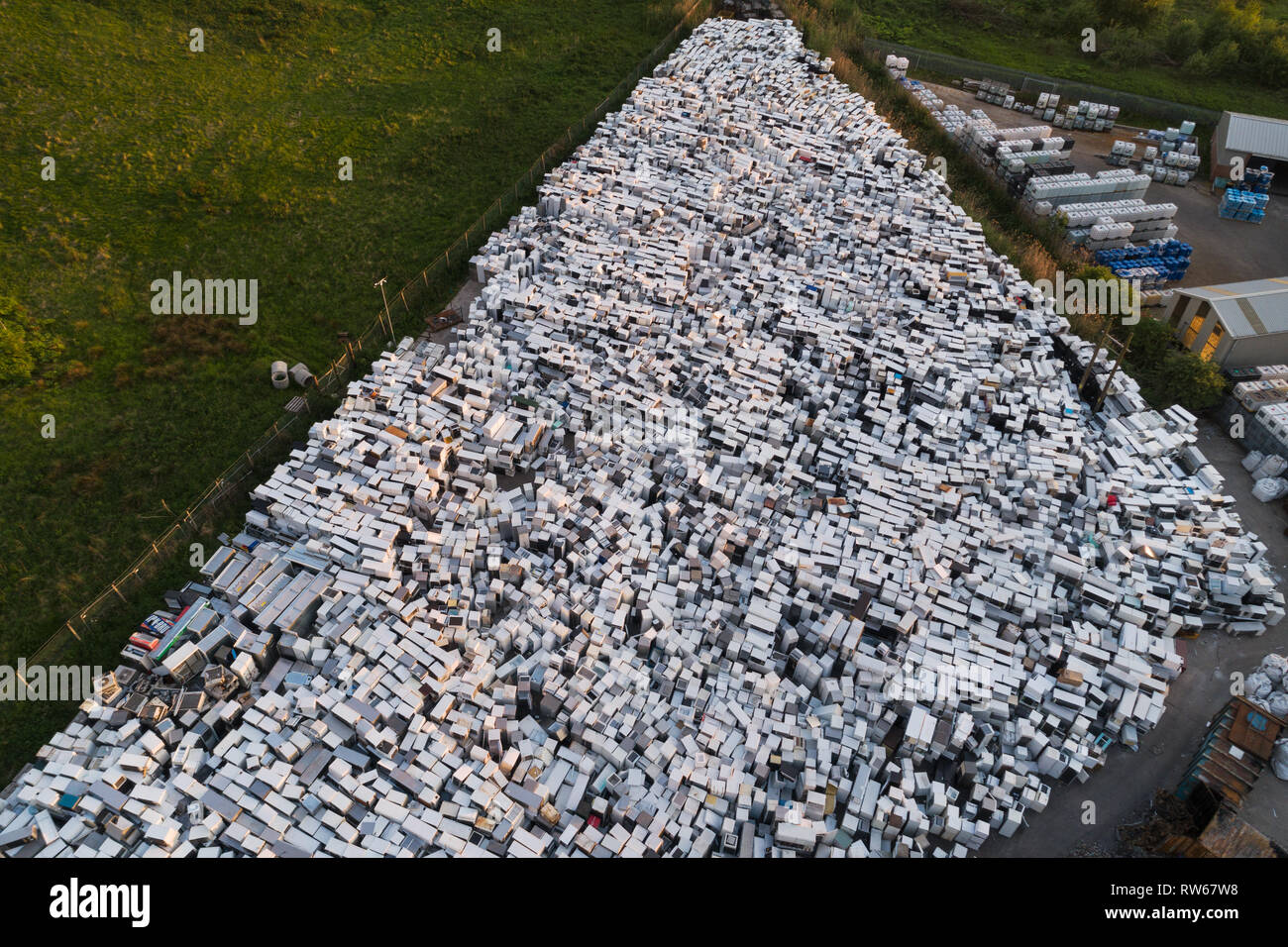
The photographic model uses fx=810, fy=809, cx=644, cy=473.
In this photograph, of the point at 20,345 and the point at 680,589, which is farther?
the point at 20,345

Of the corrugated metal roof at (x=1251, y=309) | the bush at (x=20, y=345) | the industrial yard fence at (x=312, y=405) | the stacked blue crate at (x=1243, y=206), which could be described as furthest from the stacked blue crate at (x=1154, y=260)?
the bush at (x=20, y=345)

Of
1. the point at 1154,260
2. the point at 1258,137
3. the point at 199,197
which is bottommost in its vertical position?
the point at 199,197

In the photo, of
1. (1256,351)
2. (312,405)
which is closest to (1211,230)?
(1256,351)

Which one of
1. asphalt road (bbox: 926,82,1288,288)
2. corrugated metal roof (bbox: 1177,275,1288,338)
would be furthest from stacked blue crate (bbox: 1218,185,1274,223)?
corrugated metal roof (bbox: 1177,275,1288,338)

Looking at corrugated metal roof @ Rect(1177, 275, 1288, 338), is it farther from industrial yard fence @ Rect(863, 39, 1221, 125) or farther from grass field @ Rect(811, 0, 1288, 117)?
grass field @ Rect(811, 0, 1288, 117)

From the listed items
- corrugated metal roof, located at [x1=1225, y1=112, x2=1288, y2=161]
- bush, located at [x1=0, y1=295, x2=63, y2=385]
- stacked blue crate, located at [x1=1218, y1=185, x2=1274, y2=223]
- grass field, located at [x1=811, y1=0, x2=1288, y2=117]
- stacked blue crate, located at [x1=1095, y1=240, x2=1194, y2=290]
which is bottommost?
bush, located at [x1=0, y1=295, x2=63, y2=385]

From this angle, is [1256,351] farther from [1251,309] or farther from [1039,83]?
[1039,83]

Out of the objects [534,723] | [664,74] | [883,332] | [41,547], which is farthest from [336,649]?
[664,74]
